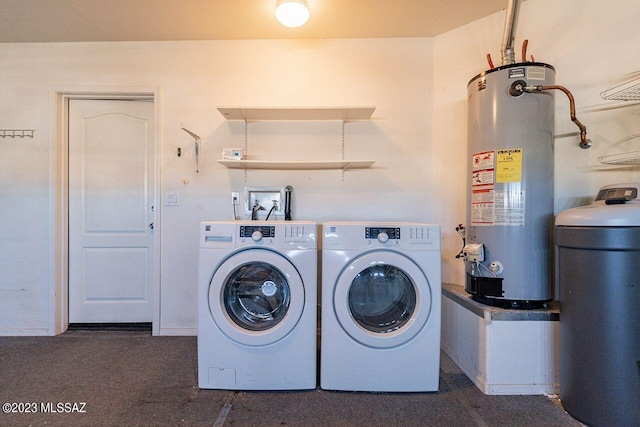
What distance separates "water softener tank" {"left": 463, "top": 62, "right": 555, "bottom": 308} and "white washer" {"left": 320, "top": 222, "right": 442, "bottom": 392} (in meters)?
0.36

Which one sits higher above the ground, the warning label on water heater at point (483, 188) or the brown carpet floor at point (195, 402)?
the warning label on water heater at point (483, 188)

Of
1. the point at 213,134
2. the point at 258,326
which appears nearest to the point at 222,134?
the point at 213,134

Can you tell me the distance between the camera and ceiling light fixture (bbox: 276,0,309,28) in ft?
5.50

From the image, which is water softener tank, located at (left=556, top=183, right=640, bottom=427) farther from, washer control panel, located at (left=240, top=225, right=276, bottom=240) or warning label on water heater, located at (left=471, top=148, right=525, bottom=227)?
washer control panel, located at (left=240, top=225, right=276, bottom=240)

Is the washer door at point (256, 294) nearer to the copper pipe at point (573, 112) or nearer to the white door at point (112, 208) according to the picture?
the white door at point (112, 208)

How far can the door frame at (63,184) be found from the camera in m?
2.22

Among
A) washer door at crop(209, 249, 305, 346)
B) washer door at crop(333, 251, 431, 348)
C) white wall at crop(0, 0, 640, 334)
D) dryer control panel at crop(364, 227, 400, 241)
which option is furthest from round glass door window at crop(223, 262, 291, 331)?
white wall at crop(0, 0, 640, 334)

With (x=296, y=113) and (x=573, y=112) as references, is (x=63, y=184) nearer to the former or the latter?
(x=296, y=113)

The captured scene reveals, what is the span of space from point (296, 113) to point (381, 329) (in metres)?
1.54

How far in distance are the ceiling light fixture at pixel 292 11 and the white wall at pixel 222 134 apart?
48 centimetres

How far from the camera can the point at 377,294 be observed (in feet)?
5.21

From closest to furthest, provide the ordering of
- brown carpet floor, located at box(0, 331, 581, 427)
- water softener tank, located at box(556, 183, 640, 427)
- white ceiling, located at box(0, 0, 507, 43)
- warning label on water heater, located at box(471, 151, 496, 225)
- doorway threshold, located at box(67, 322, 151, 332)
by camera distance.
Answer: water softener tank, located at box(556, 183, 640, 427), brown carpet floor, located at box(0, 331, 581, 427), warning label on water heater, located at box(471, 151, 496, 225), white ceiling, located at box(0, 0, 507, 43), doorway threshold, located at box(67, 322, 151, 332)

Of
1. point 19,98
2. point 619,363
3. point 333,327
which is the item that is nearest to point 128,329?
point 333,327

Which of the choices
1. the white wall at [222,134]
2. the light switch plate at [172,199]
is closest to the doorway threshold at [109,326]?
the white wall at [222,134]
